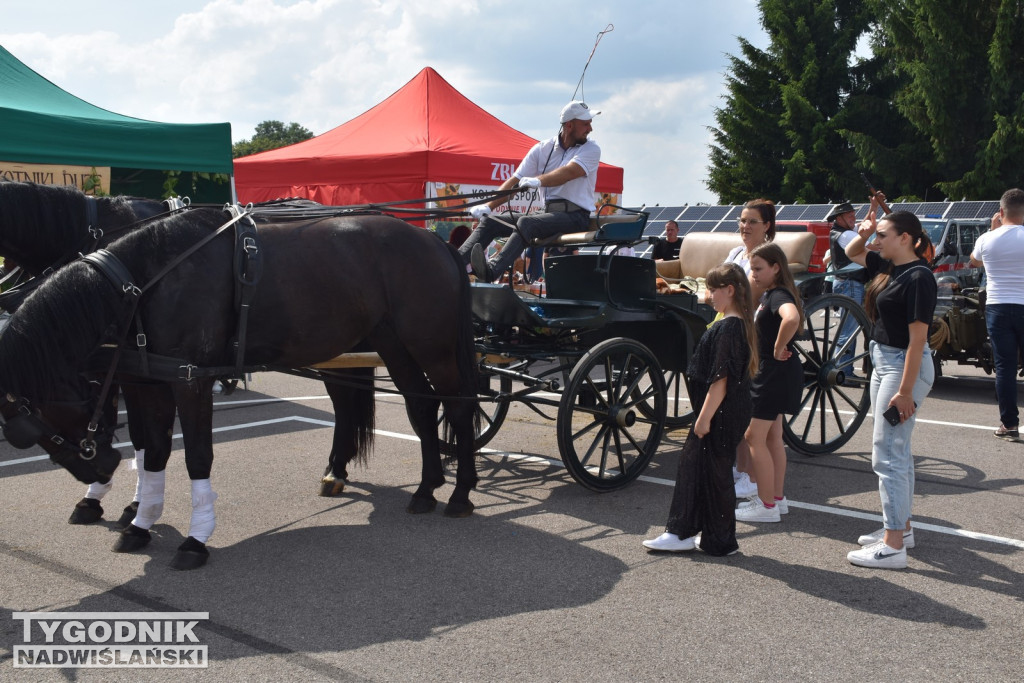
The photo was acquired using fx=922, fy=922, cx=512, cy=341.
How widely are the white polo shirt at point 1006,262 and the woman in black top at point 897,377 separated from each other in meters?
3.28

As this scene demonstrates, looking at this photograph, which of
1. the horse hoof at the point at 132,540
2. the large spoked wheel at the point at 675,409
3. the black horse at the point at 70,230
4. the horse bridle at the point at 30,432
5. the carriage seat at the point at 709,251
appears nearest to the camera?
the horse bridle at the point at 30,432

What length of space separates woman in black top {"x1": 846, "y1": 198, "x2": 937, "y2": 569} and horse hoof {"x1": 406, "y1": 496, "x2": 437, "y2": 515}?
227cm

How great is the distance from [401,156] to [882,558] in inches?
378

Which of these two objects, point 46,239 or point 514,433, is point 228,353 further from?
point 514,433

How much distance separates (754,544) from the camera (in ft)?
15.7

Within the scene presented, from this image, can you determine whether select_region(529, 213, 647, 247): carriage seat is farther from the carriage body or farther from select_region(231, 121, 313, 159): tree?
select_region(231, 121, 313, 159): tree

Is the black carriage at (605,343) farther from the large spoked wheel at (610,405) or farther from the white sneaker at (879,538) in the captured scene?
the white sneaker at (879,538)

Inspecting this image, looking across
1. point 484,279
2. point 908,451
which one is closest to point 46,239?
point 484,279

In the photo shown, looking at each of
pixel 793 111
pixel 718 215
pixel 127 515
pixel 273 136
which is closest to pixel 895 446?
pixel 127 515

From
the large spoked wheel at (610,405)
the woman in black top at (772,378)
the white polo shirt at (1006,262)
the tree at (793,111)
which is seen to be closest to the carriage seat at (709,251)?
the white polo shirt at (1006,262)

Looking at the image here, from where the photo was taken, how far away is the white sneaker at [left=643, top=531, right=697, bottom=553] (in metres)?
4.60

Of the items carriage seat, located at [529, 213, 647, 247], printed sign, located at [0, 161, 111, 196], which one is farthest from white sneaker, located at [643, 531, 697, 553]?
printed sign, located at [0, 161, 111, 196]

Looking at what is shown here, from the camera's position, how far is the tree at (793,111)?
3375 centimetres

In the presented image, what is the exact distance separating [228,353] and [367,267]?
0.87m
